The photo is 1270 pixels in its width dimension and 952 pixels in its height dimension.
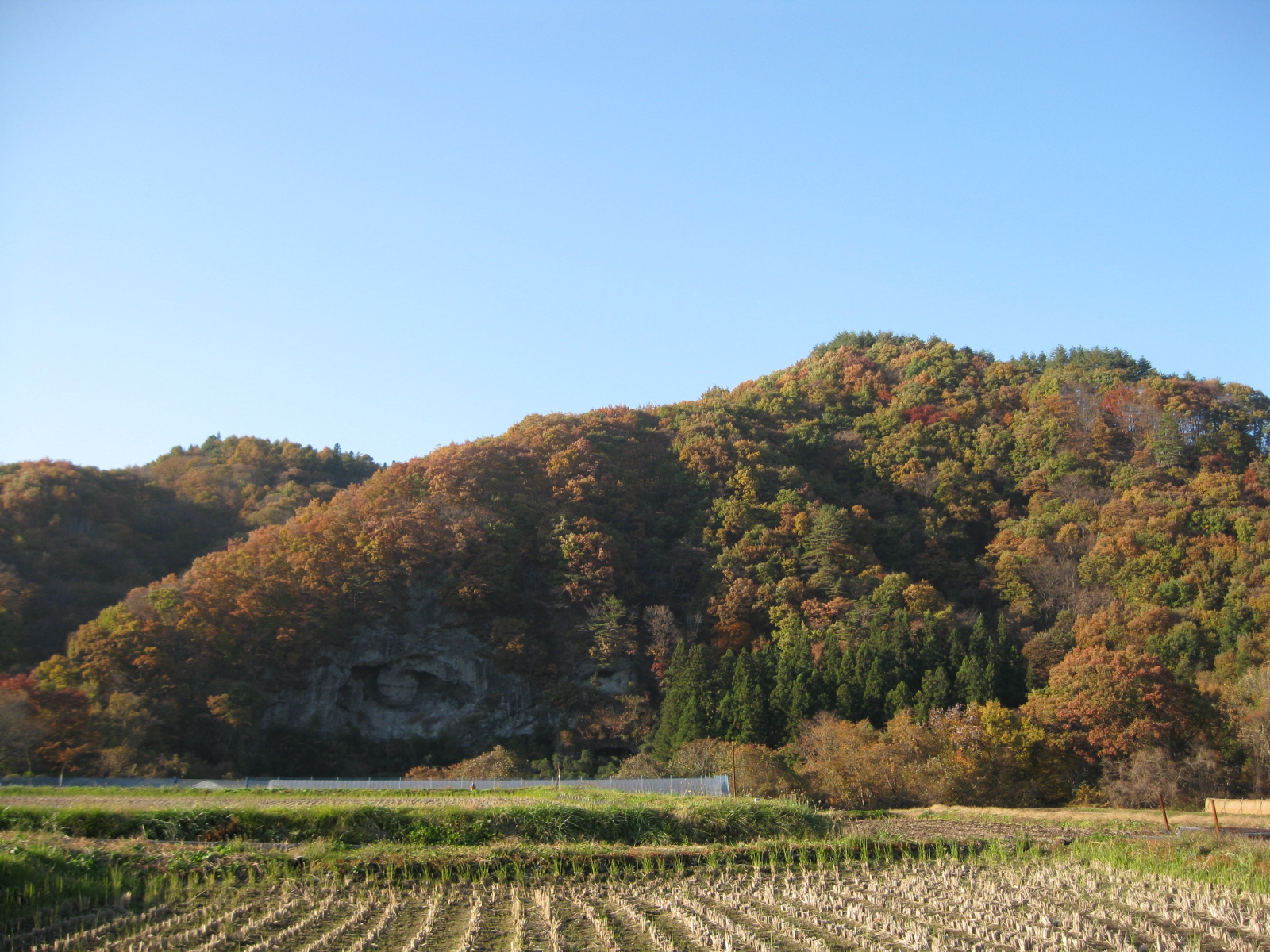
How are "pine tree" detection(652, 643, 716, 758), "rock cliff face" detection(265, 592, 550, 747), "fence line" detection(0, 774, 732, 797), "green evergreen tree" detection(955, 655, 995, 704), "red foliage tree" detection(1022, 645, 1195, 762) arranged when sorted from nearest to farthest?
"fence line" detection(0, 774, 732, 797), "red foliage tree" detection(1022, 645, 1195, 762), "green evergreen tree" detection(955, 655, 995, 704), "pine tree" detection(652, 643, 716, 758), "rock cliff face" detection(265, 592, 550, 747)

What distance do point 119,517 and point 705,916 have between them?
5496 centimetres

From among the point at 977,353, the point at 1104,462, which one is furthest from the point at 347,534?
the point at 977,353

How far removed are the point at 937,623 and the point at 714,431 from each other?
2253 centimetres

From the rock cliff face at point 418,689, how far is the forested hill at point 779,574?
3.49 ft

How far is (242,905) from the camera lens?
12562mm

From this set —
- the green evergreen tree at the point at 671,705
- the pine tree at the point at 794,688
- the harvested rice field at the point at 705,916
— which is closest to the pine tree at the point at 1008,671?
the pine tree at the point at 794,688

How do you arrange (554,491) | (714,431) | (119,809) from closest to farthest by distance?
1. (119,809)
2. (554,491)
3. (714,431)

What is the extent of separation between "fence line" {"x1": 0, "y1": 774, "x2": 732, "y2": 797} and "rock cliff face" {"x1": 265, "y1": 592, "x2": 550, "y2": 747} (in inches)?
406

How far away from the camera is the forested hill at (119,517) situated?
1805 inches

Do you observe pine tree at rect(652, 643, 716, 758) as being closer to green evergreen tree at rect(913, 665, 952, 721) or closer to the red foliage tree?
green evergreen tree at rect(913, 665, 952, 721)

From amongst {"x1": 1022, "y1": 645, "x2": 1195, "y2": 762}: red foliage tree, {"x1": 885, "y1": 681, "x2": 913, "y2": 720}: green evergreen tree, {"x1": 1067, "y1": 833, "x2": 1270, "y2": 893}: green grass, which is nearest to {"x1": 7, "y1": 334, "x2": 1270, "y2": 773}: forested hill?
{"x1": 1022, "y1": 645, "x2": 1195, "y2": 762}: red foliage tree

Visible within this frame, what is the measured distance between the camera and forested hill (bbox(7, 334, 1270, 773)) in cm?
4088

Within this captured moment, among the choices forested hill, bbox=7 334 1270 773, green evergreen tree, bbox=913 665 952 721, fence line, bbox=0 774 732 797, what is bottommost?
fence line, bbox=0 774 732 797

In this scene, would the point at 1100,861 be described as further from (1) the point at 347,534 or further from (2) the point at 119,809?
(1) the point at 347,534
